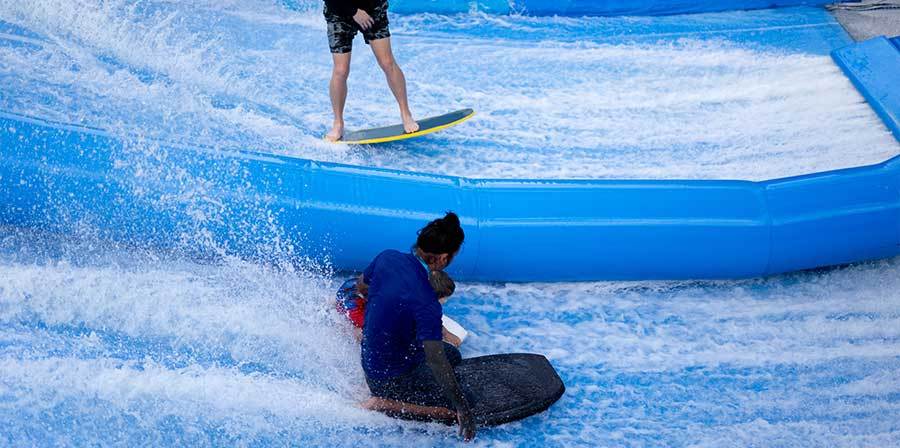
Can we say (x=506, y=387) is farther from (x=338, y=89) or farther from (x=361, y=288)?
(x=338, y=89)

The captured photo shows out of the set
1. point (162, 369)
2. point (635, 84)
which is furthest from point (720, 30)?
point (162, 369)

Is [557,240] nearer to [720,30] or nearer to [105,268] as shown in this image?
[105,268]

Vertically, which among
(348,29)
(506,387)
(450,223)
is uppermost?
(348,29)

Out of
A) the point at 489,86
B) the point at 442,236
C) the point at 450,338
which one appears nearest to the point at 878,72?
the point at 489,86

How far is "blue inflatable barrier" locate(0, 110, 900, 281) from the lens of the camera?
13.0 feet

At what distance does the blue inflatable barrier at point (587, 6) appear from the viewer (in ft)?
22.2

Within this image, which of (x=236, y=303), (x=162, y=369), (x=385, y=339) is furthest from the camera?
(x=236, y=303)

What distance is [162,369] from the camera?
3.45 metres

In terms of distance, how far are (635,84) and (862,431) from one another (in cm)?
301

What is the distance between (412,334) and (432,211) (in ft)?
3.02

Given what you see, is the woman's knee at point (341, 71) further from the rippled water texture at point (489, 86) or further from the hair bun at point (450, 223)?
the hair bun at point (450, 223)

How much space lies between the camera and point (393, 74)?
488 centimetres

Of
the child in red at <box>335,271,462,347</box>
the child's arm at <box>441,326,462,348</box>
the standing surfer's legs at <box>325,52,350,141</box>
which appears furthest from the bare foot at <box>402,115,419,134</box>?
the child's arm at <box>441,326,462,348</box>

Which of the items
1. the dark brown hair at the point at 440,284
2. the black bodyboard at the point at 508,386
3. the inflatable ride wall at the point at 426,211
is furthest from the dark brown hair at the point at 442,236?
the inflatable ride wall at the point at 426,211
